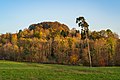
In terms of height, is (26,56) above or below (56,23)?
below

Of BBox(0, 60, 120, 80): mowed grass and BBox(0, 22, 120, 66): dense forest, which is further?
BBox(0, 22, 120, 66): dense forest

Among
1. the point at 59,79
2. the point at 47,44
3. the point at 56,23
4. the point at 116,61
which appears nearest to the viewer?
the point at 59,79

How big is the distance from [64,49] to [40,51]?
10.6 meters

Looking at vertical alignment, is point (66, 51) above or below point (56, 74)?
above

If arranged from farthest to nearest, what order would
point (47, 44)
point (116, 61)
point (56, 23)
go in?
point (56, 23) → point (47, 44) → point (116, 61)

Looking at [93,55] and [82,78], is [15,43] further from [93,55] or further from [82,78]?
[82,78]

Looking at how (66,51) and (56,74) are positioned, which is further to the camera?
(66,51)

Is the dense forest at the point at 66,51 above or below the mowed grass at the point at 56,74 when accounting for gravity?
above

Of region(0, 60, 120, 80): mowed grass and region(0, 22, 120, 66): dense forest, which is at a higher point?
region(0, 22, 120, 66): dense forest

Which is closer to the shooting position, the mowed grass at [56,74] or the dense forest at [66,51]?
the mowed grass at [56,74]

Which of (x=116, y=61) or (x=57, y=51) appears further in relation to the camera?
(x=57, y=51)

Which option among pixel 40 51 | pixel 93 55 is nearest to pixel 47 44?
pixel 40 51

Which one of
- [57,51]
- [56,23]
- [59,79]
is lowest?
[59,79]

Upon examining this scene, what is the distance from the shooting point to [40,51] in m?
90.6
